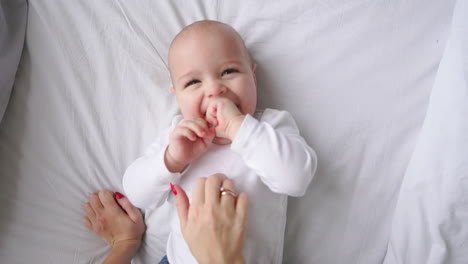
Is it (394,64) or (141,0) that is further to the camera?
(141,0)

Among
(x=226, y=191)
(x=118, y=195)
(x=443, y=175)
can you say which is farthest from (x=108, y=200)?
(x=443, y=175)

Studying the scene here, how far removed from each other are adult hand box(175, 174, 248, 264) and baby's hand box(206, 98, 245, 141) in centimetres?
16

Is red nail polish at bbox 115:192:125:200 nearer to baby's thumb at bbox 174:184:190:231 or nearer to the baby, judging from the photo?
the baby

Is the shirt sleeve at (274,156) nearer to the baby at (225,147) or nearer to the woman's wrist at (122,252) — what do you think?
the baby at (225,147)

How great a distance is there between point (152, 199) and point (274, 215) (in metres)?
0.38

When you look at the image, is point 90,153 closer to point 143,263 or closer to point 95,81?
point 95,81

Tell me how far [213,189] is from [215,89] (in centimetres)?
28

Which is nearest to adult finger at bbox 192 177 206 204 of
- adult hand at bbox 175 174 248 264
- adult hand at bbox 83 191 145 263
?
adult hand at bbox 175 174 248 264

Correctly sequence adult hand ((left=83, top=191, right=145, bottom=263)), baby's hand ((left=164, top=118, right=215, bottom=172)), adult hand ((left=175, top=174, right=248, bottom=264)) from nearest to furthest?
adult hand ((left=175, top=174, right=248, bottom=264)) < baby's hand ((left=164, top=118, right=215, bottom=172)) < adult hand ((left=83, top=191, right=145, bottom=263))

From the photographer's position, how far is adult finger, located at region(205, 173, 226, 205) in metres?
0.78

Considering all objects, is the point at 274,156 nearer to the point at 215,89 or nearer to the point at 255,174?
the point at 255,174

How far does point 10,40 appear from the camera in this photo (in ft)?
3.46

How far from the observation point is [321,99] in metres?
1.04

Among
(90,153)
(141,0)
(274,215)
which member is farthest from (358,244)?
(141,0)
